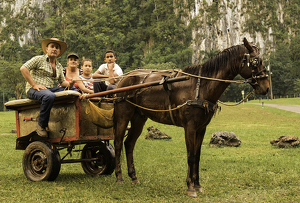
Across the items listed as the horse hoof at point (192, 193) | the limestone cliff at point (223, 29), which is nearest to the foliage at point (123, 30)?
the limestone cliff at point (223, 29)

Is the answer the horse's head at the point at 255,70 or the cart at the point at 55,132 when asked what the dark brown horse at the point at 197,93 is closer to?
the horse's head at the point at 255,70

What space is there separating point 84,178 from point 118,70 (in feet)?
8.86

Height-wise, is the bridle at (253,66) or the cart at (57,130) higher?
the bridle at (253,66)

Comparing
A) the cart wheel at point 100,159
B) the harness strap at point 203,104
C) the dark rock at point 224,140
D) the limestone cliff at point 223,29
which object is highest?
the limestone cliff at point 223,29

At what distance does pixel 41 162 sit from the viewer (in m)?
→ 6.01

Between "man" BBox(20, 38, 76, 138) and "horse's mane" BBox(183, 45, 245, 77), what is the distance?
9.50 ft

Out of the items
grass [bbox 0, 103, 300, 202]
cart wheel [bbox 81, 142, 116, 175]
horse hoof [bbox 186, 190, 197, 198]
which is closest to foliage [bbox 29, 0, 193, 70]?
grass [bbox 0, 103, 300, 202]

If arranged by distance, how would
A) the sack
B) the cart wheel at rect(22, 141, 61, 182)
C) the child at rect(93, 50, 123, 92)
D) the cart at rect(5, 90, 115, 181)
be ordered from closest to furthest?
the cart wheel at rect(22, 141, 61, 182) < the cart at rect(5, 90, 115, 181) < the sack < the child at rect(93, 50, 123, 92)

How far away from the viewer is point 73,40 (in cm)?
10456

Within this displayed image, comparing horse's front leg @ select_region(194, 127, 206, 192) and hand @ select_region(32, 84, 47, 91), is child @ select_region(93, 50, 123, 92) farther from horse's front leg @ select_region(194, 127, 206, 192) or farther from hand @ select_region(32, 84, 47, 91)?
horse's front leg @ select_region(194, 127, 206, 192)

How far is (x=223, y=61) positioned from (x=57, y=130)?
361cm

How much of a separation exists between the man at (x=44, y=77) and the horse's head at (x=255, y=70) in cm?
369

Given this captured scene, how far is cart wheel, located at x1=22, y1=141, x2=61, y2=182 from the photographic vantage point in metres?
5.78

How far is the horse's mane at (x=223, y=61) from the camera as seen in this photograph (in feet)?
17.4
